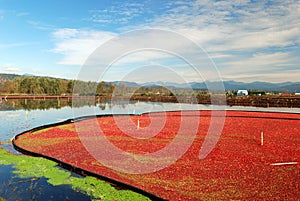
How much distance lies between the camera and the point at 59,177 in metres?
7.00

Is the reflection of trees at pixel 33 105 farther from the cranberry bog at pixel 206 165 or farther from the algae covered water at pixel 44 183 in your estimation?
the algae covered water at pixel 44 183

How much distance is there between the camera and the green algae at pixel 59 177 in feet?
19.0

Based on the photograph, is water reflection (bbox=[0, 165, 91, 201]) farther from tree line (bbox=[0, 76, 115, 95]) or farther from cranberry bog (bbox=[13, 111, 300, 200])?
tree line (bbox=[0, 76, 115, 95])

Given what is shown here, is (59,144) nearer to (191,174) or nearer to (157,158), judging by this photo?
(157,158)

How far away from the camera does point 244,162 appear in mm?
8000

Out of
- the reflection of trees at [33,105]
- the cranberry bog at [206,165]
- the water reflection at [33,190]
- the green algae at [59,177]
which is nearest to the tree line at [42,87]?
the reflection of trees at [33,105]

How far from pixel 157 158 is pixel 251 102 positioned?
119ft

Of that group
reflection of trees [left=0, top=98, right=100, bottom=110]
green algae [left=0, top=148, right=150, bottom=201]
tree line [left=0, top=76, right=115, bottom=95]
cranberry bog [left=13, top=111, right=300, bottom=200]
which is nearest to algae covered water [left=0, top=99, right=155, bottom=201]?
green algae [left=0, top=148, right=150, bottom=201]

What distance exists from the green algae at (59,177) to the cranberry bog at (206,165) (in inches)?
10.4

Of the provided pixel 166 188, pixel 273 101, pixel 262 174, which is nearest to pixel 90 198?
pixel 166 188

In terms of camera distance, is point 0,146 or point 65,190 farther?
point 0,146

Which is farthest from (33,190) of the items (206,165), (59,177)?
(206,165)

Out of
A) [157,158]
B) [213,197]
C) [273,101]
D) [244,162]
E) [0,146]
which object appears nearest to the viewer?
[213,197]

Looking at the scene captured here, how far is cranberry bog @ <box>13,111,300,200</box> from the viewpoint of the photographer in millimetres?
5715
